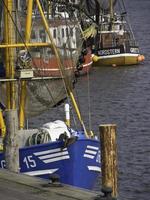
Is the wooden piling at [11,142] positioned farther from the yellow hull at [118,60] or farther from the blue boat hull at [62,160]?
the yellow hull at [118,60]

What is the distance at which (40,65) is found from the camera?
23.0m

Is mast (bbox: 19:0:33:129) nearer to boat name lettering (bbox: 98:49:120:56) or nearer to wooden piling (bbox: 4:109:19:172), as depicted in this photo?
wooden piling (bbox: 4:109:19:172)

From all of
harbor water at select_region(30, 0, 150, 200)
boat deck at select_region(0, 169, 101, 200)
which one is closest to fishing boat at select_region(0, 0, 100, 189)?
harbor water at select_region(30, 0, 150, 200)

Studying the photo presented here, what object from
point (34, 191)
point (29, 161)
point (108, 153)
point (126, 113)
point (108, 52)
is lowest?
point (126, 113)

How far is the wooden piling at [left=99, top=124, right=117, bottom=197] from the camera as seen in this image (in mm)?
14688

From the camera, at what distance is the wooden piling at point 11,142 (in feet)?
56.2

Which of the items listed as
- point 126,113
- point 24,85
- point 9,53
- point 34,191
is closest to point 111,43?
point 126,113

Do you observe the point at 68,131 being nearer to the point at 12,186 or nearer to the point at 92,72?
the point at 12,186

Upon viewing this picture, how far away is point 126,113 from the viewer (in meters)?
37.8

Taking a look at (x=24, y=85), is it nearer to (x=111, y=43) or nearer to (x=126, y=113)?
(x=126, y=113)

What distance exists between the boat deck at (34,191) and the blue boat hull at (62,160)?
4437 millimetres

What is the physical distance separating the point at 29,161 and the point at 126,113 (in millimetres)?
18472

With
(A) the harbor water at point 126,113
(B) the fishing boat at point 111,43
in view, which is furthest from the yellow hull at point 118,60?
(A) the harbor water at point 126,113

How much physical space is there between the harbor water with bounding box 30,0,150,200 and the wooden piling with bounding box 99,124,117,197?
686cm
